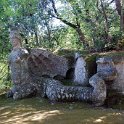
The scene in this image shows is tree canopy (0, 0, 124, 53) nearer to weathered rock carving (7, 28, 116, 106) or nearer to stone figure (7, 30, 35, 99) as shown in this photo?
weathered rock carving (7, 28, 116, 106)

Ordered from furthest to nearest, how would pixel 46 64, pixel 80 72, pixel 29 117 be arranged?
pixel 46 64
pixel 80 72
pixel 29 117

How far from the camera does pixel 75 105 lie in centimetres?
708

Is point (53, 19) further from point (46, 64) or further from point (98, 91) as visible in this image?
point (98, 91)

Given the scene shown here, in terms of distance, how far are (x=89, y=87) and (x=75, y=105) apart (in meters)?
0.57

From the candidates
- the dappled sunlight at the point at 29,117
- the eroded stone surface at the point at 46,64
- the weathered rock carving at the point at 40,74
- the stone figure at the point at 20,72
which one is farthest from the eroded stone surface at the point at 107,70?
the stone figure at the point at 20,72

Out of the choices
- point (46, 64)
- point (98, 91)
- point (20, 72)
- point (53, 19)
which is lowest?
point (98, 91)

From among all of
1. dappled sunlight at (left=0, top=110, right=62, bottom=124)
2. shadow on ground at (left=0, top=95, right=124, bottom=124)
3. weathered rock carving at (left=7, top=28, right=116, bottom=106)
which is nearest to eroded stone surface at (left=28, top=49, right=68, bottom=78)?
weathered rock carving at (left=7, top=28, right=116, bottom=106)

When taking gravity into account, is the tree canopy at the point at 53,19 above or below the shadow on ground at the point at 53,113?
above

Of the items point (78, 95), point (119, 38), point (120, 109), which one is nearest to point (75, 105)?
point (78, 95)

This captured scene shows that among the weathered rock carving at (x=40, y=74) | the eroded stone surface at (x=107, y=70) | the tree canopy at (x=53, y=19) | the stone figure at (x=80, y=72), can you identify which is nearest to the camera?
the eroded stone surface at (x=107, y=70)

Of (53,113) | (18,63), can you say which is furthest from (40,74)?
(53,113)

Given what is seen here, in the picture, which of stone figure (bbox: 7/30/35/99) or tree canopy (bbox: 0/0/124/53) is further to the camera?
tree canopy (bbox: 0/0/124/53)

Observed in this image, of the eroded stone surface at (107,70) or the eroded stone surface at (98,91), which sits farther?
Result: the eroded stone surface at (107,70)

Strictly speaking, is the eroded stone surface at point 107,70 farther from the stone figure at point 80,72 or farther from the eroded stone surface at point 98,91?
the stone figure at point 80,72
